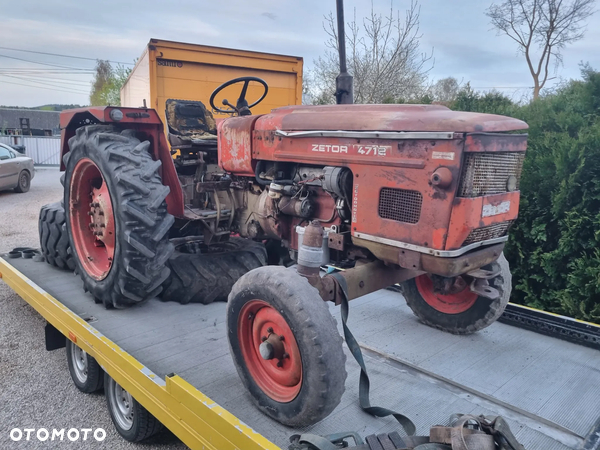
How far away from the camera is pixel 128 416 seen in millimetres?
2666

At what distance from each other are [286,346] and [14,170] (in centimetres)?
1199

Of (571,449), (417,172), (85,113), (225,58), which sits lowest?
(571,449)

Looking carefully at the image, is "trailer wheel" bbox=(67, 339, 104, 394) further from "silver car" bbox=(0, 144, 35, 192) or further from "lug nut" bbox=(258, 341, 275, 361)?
"silver car" bbox=(0, 144, 35, 192)

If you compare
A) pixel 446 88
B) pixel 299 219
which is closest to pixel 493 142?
pixel 299 219

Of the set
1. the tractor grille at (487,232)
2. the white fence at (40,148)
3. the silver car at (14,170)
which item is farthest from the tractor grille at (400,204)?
the white fence at (40,148)

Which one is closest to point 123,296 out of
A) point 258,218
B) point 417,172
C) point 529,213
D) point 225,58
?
point 258,218

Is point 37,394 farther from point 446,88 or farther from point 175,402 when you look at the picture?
point 446,88

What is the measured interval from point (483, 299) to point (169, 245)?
201 cm

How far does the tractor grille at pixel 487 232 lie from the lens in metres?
2.23

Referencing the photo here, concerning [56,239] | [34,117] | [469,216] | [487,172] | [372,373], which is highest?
[34,117]

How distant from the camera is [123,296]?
3055 mm

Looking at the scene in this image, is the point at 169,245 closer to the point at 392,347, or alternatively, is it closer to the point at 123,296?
the point at 123,296

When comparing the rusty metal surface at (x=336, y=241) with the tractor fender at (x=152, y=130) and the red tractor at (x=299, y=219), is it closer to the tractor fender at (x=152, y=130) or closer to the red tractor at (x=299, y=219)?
the red tractor at (x=299, y=219)

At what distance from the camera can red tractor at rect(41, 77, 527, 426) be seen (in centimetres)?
206
